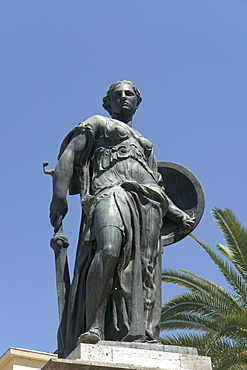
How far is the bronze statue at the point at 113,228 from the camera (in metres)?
7.71

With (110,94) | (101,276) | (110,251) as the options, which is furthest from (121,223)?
(110,94)

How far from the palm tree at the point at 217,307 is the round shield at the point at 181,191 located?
7.18m

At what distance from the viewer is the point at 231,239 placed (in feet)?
56.6

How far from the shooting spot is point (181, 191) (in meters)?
9.23

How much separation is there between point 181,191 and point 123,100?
1.23m

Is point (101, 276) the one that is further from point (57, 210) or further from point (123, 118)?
point (123, 118)

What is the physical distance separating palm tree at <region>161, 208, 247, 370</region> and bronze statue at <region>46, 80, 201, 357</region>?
7860mm

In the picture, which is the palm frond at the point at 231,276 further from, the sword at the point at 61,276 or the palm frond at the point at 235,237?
the sword at the point at 61,276

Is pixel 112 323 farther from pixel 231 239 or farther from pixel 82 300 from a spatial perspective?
pixel 231 239

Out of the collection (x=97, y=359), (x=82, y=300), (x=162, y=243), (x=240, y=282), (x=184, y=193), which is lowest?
(x=97, y=359)

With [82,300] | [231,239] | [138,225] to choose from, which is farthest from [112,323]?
[231,239]

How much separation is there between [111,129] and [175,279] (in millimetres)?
9813

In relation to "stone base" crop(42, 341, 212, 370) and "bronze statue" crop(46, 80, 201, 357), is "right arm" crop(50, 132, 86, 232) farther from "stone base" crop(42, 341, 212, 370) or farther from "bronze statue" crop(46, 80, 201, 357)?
"stone base" crop(42, 341, 212, 370)

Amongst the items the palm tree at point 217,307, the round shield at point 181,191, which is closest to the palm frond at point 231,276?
the palm tree at point 217,307
